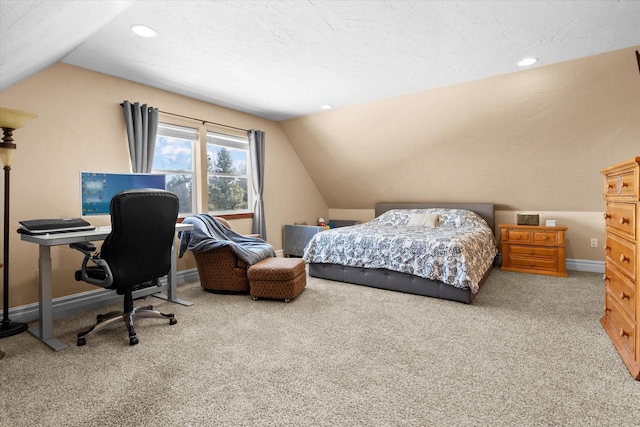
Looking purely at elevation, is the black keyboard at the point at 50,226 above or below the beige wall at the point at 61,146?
below

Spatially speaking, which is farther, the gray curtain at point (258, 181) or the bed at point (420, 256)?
the gray curtain at point (258, 181)

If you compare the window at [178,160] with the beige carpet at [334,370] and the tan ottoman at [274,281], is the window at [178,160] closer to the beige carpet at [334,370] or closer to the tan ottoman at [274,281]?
the tan ottoman at [274,281]

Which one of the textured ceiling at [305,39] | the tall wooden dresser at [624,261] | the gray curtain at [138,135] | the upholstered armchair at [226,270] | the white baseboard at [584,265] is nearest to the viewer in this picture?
the tall wooden dresser at [624,261]

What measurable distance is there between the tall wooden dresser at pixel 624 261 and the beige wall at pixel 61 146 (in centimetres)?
435

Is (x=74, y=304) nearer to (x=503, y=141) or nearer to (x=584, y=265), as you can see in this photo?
(x=503, y=141)

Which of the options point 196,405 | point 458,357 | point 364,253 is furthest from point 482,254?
point 196,405

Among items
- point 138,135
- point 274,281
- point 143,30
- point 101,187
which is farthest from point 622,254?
point 138,135

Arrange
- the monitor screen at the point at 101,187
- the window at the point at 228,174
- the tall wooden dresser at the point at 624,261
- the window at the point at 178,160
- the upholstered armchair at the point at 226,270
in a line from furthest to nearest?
the window at the point at 228,174 < the window at the point at 178,160 < the upholstered armchair at the point at 226,270 < the monitor screen at the point at 101,187 < the tall wooden dresser at the point at 624,261

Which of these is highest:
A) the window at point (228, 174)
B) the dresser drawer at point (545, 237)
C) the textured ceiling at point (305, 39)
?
the textured ceiling at point (305, 39)

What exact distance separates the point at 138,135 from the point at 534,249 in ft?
16.9

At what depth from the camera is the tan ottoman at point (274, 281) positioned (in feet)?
11.0

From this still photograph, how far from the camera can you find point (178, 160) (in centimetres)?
424

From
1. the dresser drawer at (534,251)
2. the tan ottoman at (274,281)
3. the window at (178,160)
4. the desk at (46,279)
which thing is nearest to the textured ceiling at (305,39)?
the window at (178,160)

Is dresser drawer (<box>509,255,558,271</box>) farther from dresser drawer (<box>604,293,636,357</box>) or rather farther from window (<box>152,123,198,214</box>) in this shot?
window (<box>152,123,198,214</box>)
